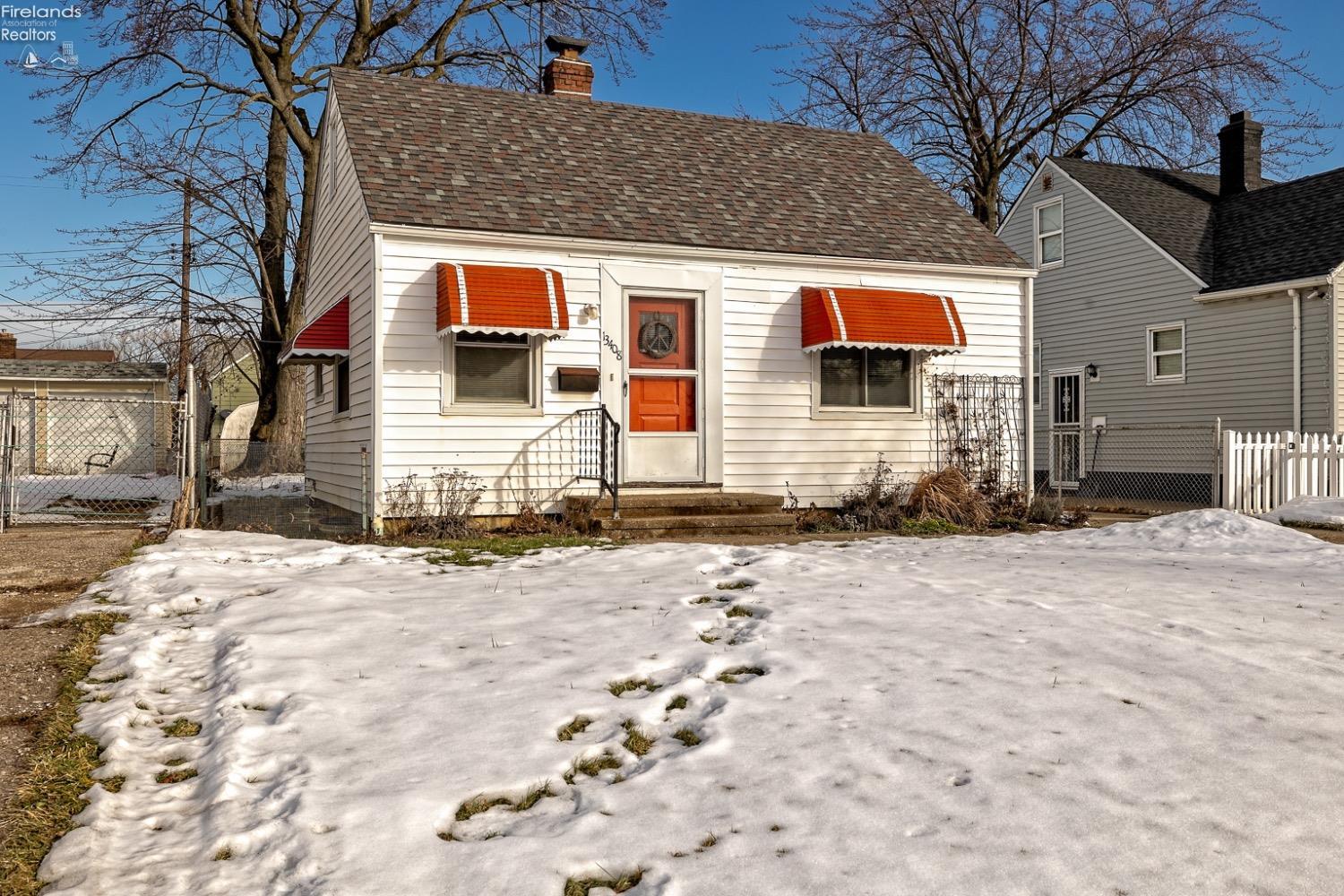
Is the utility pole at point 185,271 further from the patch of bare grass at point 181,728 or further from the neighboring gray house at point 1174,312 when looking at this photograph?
the patch of bare grass at point 181,728

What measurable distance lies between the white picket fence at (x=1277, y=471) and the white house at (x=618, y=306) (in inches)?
144

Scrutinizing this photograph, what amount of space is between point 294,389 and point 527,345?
14.0 m

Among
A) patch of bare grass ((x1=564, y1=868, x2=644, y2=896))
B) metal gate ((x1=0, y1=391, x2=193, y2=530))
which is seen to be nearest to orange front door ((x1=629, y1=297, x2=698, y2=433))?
metal gate ((x1=0, y1=391, x2=193, y2=530))

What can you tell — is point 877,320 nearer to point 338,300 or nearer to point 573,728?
point 338,300

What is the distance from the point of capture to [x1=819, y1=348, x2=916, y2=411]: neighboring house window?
1180 cm

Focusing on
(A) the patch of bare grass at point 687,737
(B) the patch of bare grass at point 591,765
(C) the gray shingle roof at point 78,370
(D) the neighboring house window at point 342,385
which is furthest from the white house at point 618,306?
(C) the gray shingle roof at point 78,370

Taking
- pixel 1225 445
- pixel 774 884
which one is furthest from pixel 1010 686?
pixel 1225 445

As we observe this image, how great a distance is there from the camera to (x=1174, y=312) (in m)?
18.5

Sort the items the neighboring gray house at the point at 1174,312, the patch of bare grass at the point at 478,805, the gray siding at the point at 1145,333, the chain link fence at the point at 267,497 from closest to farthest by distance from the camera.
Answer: the patch of bare grass at the point at 478,805, the chain link fence at the point at 267,497, the neighboring gray house at the point at 1174,312, the gray siding at the point at 1145,333

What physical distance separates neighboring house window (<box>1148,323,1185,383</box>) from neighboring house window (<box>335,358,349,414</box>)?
1451 cm

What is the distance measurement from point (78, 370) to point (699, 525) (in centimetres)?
2848

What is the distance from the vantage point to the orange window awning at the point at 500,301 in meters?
9.66

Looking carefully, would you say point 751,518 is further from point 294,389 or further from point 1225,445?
point 294,389

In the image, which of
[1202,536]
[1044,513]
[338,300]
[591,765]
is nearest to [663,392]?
[338,300]
